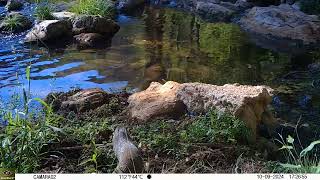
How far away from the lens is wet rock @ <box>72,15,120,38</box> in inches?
381

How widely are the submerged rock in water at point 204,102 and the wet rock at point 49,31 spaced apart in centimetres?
460

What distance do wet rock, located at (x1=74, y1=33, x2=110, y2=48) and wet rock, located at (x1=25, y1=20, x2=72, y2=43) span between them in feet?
1.01

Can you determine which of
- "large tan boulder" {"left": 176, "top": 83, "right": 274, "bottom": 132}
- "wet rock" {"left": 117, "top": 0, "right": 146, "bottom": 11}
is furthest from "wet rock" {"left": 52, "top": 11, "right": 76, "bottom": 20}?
"large tan boulder" {"left": 176, "top": 83, "right": 274, "bottom": 132}

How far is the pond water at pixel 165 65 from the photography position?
6551 mm

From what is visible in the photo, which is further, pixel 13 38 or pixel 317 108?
pixel 13 38

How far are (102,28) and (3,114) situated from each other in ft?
18.7

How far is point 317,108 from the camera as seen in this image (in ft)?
19.3

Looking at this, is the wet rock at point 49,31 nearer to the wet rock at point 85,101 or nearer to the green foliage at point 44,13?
the green foliage at point 44,13

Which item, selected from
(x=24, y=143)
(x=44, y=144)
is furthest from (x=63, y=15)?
(x=24, y=143)

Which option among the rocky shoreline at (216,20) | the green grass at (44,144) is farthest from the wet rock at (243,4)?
the green grass at (44,144)

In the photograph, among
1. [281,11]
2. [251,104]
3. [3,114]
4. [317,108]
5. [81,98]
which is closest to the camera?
[3,114]

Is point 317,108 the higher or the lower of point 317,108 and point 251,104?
the lower

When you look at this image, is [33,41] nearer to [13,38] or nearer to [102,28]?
[13,38]

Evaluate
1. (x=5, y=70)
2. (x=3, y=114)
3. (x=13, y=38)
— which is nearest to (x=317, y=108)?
(x=3, y=114)
